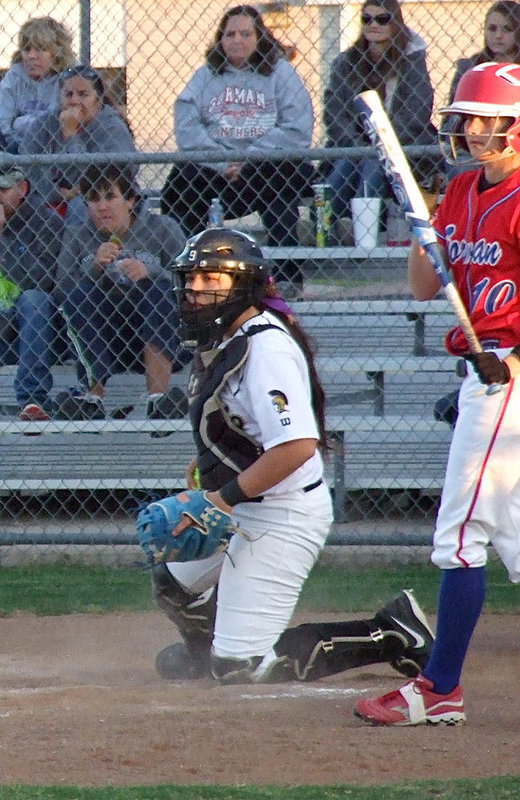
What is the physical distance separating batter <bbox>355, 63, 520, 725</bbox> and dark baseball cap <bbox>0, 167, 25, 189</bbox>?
127 inches

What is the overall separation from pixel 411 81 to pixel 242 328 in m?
2.58

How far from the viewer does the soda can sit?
625 cm

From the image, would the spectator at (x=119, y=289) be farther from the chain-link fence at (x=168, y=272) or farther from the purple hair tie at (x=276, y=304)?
the purple hair tie at (x=276, y=304)

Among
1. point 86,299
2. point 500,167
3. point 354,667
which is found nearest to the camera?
point 500,167

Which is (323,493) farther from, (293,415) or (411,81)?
(411,81)

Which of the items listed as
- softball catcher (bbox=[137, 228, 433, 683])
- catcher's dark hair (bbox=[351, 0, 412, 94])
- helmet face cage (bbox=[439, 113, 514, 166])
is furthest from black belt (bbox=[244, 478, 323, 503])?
catcher's dark hair (bbox=[351, 0, 412, 94])

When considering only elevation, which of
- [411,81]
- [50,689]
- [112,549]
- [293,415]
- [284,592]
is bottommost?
[112,549]

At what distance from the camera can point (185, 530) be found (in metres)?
3.82

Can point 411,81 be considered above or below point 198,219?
above

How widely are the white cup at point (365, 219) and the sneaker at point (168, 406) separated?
117cm

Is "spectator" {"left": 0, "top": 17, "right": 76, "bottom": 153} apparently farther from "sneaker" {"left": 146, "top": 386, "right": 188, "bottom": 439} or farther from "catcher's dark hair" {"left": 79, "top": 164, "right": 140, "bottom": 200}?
"sneaker" {"left": 146, "top": 386, "right": 188, "bottom": 439}

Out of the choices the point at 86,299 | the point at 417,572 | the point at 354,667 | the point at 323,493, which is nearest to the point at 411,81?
the point at 86,299

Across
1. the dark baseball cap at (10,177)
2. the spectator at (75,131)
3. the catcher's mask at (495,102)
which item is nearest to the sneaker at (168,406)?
the spectator at (75,131)

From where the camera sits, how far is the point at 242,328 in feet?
13.2
